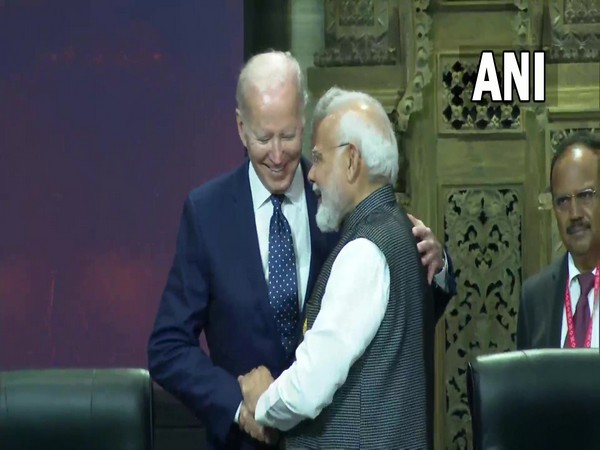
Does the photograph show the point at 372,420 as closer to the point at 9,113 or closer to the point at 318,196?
the point at 318,196

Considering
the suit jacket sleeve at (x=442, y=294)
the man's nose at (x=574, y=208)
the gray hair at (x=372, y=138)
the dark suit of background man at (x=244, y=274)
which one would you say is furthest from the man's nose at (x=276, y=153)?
the man's nose at (x=574, y=208)

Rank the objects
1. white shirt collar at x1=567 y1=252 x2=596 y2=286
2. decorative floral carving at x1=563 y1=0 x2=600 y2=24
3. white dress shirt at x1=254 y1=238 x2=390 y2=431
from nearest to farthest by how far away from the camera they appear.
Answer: white dress shirt at x1=254 y1=238 x2=390 y2=431 → white shirt collar at x1=567 y1=252 x2=596 y2=286 → decorative floral carving at x1=563 y1=0 x2=600 y2=24

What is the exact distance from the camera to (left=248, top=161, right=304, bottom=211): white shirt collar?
2947 mm

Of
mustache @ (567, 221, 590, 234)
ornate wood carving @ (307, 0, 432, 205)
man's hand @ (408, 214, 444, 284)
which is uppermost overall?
ornate wood carving @ (307, 0, 432, 205)

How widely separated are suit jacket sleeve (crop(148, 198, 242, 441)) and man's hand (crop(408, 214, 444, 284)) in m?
0.47

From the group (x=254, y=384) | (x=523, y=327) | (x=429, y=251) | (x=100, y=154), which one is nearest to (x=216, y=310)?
(x=254, y=384)

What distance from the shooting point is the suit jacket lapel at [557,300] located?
10.6 feet

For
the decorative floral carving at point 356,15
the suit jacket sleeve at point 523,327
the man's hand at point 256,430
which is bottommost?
the man's hand at point 256,430

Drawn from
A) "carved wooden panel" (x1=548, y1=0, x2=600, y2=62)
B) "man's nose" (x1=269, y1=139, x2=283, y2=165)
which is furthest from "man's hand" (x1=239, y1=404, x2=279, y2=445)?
"carved wooden panel" (x1=548, y1=0, x2=600, y2=62)

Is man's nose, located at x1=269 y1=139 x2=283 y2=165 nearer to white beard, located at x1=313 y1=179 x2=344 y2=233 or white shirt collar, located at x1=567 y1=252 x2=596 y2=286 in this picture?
white beard, located at x1=313 y1=179 x2=344 y2=233

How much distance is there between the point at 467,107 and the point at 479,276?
0.54 m

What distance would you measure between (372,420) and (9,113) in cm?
194

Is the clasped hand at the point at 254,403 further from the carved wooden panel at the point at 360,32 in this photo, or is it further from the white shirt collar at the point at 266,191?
the carved wooden panel at the point at 360,32

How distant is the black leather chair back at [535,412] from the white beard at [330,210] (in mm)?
423
